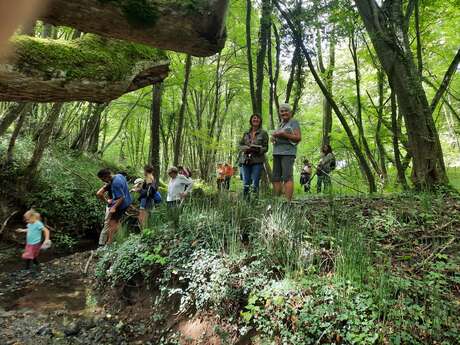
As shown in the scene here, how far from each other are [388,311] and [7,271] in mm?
6934

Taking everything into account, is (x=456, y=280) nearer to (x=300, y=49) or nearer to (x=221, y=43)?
(x=221, y=43)

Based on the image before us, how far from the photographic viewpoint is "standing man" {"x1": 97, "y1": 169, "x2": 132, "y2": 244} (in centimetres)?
749

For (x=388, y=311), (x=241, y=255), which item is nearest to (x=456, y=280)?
(x=388, y=311)

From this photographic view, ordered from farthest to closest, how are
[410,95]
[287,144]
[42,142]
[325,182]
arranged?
[325,182], [42,142], [410,95], [287,144]

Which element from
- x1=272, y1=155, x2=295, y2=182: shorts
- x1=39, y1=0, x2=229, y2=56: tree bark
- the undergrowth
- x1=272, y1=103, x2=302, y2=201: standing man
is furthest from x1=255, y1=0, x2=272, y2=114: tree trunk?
x1=39, y1=0, x2=229, y2=56: tree bark

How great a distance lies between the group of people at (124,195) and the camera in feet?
24.8

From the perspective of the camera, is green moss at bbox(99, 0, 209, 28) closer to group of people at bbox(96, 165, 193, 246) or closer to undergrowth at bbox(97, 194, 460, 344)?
undergrowth at bbox(97, 194, 460, 344)

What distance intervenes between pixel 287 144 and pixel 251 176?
1149 mm

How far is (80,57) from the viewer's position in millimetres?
4039

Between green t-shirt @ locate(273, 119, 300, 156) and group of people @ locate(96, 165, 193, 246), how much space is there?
Result: 2.35 meters

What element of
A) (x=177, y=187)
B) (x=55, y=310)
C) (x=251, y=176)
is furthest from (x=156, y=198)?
(x=55, y=310)

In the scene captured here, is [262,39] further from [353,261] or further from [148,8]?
[148,8]

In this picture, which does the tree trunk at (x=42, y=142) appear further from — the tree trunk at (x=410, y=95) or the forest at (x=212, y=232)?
the tree trunk at (x=410, y=95)

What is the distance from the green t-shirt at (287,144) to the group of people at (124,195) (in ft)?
7.69
